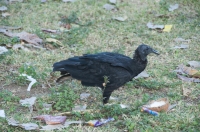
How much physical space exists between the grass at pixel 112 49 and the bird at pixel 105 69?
224mm

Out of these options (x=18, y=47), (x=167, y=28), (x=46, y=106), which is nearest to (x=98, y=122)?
(x=46, y=106)

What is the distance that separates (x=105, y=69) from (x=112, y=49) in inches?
63.8

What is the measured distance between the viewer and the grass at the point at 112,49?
397 cm

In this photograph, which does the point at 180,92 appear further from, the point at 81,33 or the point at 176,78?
the point at 81,33

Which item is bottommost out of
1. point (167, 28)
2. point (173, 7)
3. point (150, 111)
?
point (150, 111)

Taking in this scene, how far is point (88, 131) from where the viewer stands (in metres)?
3.75

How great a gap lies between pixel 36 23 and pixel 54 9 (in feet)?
1.95

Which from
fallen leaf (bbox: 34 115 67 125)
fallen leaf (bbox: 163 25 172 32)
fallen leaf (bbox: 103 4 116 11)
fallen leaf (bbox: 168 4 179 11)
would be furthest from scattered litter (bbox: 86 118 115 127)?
fallen leaf (bbox: 168 4 179 11)

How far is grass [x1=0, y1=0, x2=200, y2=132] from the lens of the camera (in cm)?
397

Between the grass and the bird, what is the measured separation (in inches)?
8.8

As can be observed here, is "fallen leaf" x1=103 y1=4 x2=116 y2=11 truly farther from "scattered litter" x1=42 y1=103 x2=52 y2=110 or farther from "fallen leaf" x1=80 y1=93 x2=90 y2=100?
"scattered litter" x1=42 y1=103 x2=52 y2=110

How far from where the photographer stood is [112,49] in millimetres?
5719

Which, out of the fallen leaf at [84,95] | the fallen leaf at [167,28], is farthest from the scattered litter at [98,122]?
the fallen leaf at [167,28]

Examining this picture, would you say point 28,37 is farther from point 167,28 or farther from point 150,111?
point 150,111
